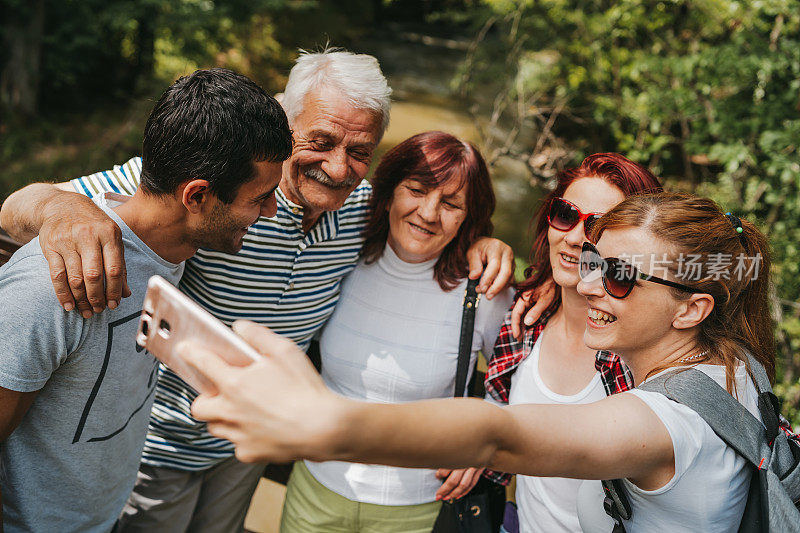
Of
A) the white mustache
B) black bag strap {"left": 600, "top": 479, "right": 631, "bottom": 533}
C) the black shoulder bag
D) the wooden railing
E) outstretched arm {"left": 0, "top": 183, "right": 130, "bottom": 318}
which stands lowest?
the black shoulder bag

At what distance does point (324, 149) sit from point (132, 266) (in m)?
0.79

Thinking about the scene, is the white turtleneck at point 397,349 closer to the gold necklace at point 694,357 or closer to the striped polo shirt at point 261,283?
the striped polo shirt at point 261,283

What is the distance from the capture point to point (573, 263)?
76.5 inches

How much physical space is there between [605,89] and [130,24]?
19.7 ft

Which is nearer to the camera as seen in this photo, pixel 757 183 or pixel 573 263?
pixel 573 263

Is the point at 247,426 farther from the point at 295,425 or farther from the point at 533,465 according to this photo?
the point at 533,465

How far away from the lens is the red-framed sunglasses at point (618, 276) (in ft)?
4.62

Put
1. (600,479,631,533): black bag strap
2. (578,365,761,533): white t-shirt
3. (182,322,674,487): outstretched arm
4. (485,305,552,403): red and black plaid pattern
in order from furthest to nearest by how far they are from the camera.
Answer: (485,305,552,403): red and black plaid pattern, (600,479,631,533): black bag strap, (578,365,761,533): white t-shirt, (182,322,674,487): outstretched arm

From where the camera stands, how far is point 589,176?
2.01 meters

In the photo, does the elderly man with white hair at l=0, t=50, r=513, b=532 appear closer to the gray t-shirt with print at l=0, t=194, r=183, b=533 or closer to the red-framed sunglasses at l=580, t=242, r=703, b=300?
the gray t-shirt with print at l=0, t=194, r=183, b=533

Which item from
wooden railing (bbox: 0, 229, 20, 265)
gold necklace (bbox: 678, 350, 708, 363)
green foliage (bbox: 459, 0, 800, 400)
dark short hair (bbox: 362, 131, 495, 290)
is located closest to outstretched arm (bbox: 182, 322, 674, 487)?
gold necklace (bbox: 678, 350, 708, 363)

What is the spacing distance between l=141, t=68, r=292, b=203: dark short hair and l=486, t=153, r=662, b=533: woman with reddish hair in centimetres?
100

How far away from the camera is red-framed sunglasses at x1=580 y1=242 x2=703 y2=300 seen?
4.62 feet

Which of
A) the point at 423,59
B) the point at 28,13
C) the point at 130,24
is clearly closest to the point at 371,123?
the point at 130,24
